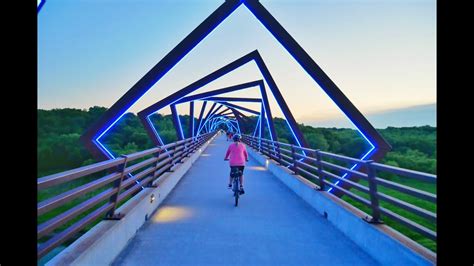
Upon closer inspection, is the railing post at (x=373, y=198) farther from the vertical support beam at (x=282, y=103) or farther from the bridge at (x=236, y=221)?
the vertical support beam at (x=282, y=103)

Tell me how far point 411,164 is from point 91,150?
3022 inches

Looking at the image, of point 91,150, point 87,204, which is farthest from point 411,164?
point 87,204

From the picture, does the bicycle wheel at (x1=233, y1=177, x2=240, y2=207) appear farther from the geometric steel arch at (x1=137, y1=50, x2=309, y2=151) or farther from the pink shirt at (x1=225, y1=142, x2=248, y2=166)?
the geometric steel arch at (x1=137, y1=50, x2=309, y2=151)

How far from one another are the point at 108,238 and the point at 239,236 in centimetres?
208

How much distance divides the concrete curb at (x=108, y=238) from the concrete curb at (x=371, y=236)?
11.6 feet

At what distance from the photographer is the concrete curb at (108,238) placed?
11.2 feet

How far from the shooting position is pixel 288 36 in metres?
12.1

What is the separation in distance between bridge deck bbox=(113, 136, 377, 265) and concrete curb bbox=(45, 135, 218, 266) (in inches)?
5.7

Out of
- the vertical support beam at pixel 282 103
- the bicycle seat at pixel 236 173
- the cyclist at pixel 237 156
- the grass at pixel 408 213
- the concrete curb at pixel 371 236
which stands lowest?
the grass at pixel 408 213

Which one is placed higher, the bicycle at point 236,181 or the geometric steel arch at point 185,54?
the geometric steel arch at point 185,54

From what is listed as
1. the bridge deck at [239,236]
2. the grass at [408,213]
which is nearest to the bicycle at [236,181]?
the bridge deck at [239,236]

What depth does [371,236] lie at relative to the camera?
4.59 metres
